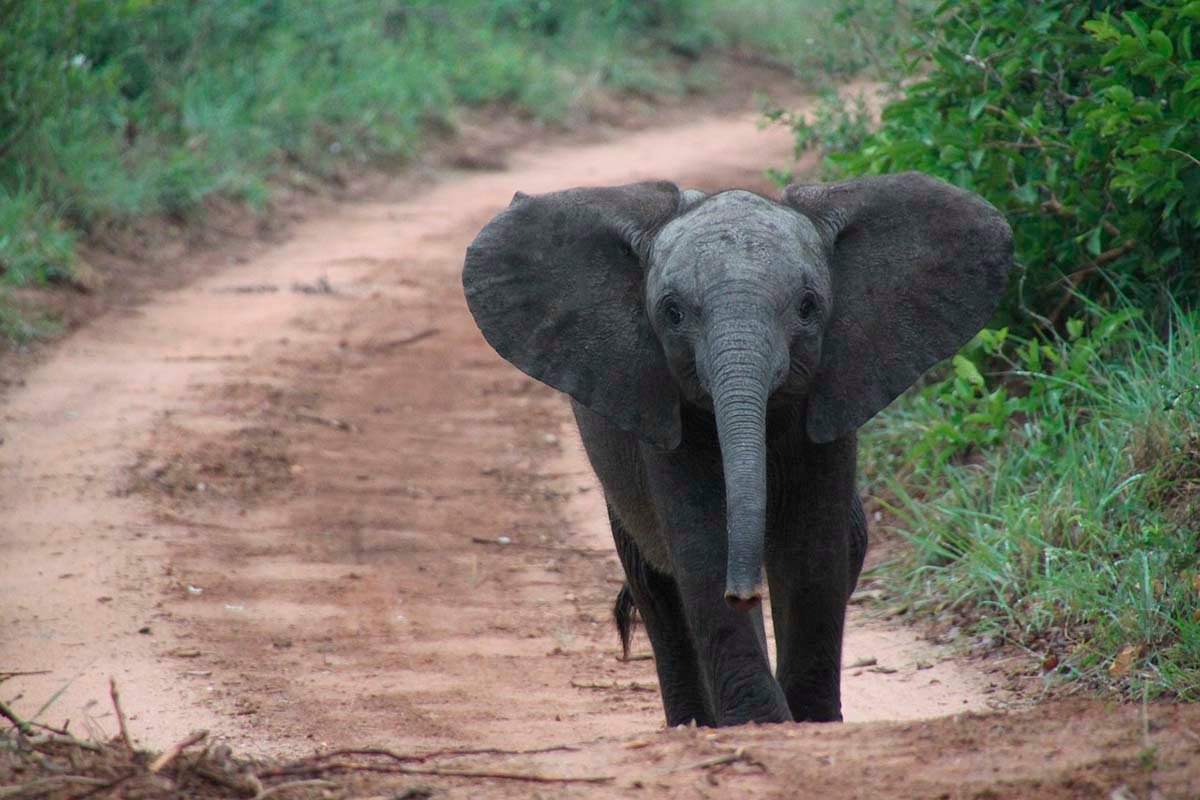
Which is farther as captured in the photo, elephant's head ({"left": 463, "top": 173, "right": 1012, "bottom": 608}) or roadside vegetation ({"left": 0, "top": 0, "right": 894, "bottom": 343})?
roadside vegetation ({"left": 0, "top": 0, "right": 894, "bottom": 343})

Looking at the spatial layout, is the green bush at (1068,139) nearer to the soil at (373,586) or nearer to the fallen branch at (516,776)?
the soil at (373,586)

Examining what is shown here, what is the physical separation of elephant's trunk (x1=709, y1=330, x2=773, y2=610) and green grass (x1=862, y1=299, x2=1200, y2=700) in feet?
5.41

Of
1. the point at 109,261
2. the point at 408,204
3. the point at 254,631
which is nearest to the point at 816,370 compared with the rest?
the point at 254,631

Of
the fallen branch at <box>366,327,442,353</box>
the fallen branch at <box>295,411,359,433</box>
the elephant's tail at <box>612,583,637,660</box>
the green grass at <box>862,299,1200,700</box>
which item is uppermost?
the green grass at <box>862,299,1200,700</box>

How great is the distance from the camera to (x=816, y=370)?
4.09m

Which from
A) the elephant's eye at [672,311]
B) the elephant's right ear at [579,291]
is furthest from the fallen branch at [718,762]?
the elephant's eye at [672,311]

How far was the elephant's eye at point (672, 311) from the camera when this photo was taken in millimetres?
Answer: 3988

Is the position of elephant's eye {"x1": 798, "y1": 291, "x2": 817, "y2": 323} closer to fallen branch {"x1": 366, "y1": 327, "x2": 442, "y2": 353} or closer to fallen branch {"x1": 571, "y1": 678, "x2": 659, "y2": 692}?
fallen branch {"x1": 571, "y1": 678, "x2": 659, "y2": 692}

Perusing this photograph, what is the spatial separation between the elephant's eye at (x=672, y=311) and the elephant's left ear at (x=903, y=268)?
1.44 feet

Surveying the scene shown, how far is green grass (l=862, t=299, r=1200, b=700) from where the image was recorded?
4.91m

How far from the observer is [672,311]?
13.2 ft

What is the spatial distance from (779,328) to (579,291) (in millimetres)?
693

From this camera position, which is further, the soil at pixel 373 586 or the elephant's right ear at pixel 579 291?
the elephant's right ear at pixel 579 291

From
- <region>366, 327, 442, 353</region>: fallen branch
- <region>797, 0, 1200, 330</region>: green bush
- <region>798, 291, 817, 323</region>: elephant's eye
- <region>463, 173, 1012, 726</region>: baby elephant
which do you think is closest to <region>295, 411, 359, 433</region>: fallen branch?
<region>366, 327, 442, 353</region>: fallen branch
